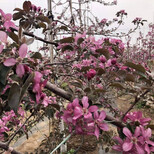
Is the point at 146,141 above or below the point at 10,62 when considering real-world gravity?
below

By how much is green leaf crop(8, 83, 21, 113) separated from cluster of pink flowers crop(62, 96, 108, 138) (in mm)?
216

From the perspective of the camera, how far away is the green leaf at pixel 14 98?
399 mm

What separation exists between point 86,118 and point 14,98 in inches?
10.4

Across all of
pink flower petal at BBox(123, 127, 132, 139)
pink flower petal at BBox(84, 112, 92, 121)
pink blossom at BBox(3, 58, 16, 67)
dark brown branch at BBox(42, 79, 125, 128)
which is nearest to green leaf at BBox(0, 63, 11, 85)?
pink blossom at BBox(3, 58, 16, 67)

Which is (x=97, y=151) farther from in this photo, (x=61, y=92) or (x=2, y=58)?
(x=2, y=58)

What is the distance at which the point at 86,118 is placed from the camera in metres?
0.57

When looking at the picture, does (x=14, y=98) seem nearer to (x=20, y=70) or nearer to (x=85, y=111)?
(x=20, y=70)

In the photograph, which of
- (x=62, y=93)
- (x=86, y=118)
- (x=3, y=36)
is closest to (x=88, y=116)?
(x=86, y=118)

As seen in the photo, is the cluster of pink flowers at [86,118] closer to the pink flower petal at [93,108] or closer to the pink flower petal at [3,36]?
the pink flower petal at [93,108]

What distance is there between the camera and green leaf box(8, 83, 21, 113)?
1.31 feet

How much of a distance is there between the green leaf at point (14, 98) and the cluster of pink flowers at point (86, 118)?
0.71 feet

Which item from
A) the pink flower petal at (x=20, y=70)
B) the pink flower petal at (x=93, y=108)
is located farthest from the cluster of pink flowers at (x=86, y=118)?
the pink flower petal at (x=20, y=70)

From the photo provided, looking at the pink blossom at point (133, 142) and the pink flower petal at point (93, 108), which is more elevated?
the pink flower petal at point (93, 108)

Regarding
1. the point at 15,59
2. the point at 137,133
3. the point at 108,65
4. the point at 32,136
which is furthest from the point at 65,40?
the point at 32,136
